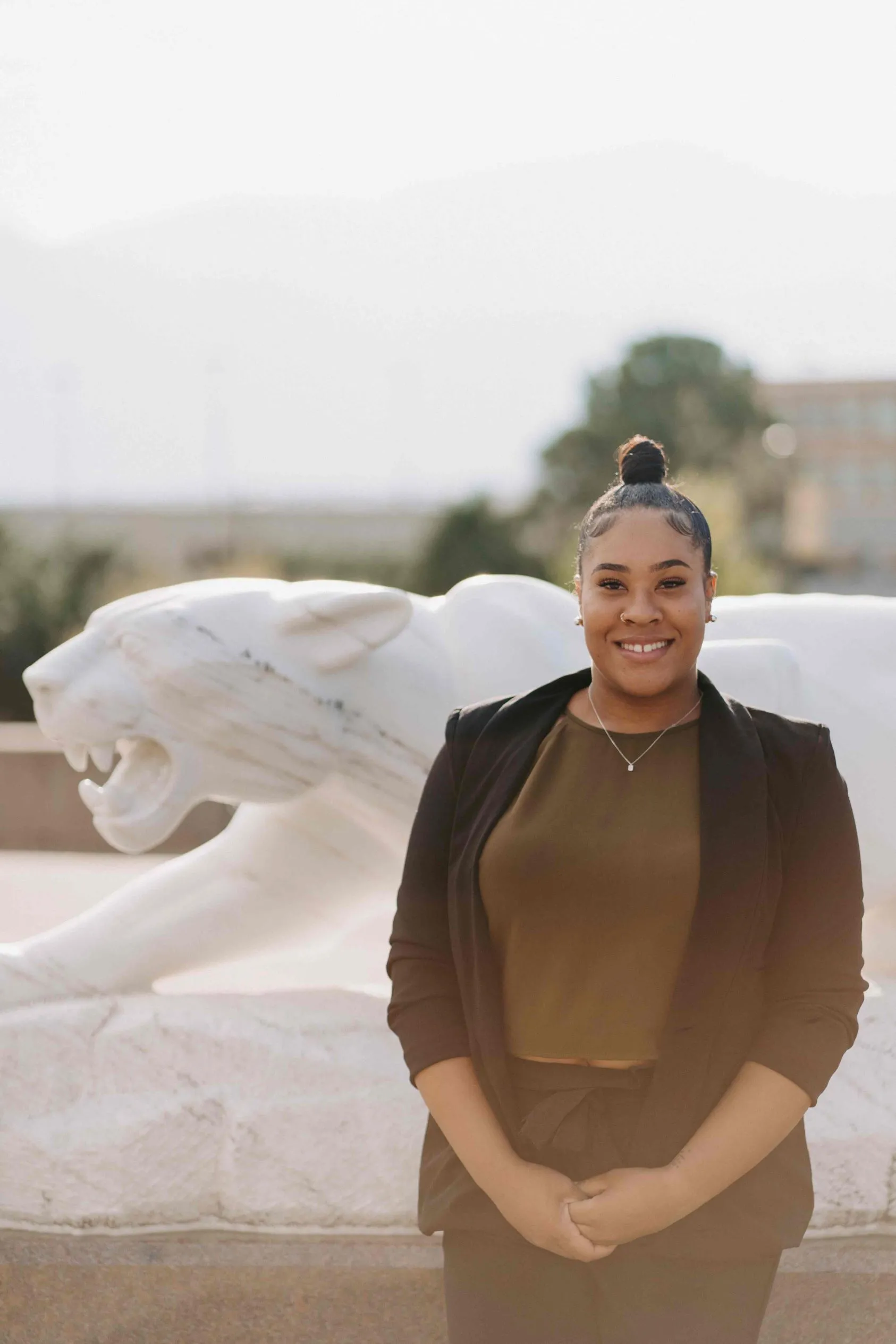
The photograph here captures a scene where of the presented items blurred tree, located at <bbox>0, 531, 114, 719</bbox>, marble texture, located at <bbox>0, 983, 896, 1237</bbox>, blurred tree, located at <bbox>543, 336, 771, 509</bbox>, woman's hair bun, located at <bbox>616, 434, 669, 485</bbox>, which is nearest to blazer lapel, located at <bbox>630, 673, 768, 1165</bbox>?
woman's hair bun, located at <bbox>616, 434, 669, 485</bbox>

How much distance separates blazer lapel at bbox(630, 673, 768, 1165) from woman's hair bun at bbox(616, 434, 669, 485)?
15.4 inches

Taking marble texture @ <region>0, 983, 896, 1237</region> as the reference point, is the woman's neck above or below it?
above

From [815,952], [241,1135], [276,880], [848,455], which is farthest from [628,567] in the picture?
[848,455]

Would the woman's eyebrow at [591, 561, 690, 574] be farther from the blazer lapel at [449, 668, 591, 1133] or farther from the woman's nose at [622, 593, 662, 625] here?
the blazer lapel at [449, 668, 591, 1133]

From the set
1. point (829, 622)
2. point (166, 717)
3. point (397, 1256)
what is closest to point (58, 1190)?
point (397, 1256)

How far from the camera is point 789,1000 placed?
1.60 m

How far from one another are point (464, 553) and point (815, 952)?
20013 millimetres

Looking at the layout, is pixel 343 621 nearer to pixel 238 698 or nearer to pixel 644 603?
pixel 238 698

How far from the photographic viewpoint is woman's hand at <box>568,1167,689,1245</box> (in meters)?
1.54

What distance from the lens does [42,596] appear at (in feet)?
61.6

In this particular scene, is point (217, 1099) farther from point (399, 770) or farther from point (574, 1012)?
point (574, 1012)

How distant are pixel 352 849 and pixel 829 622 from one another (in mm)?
1161

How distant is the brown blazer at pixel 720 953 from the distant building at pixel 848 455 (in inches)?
1521

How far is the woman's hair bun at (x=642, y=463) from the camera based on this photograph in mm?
1727
